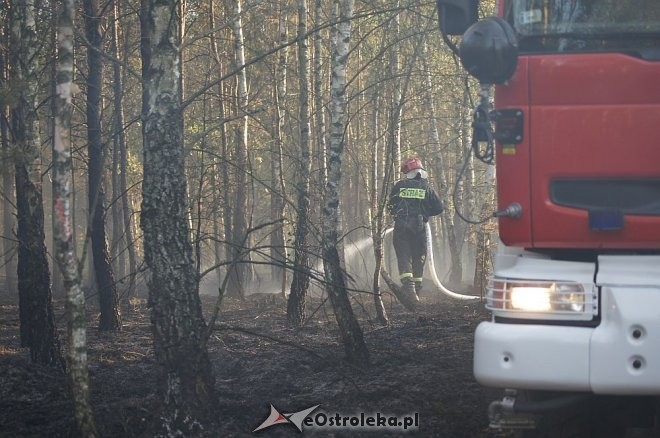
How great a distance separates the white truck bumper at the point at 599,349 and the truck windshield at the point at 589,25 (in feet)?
4.53

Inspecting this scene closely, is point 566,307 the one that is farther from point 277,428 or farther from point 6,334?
point 6,334

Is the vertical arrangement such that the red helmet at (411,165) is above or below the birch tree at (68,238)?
above

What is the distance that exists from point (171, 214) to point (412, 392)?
2.42 metres

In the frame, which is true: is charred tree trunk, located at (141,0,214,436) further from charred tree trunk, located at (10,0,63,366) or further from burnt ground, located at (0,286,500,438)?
charred tree trunk, located at (10,0,63,366)

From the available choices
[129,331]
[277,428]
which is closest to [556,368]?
[277,428]

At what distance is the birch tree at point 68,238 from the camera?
5504 millimetres

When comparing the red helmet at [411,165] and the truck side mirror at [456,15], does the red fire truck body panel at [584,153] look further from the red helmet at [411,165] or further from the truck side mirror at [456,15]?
the red helmet at [411,165]

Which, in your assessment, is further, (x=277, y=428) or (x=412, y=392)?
(x=412, y=392)

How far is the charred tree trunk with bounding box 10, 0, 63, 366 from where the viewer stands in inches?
343

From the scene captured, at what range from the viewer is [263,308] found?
44.8 feet

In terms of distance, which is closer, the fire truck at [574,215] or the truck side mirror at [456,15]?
the fire truck at [574,215]

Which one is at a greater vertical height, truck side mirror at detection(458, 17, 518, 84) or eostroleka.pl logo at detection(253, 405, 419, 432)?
truck side mirror at detection(458, 17, 518, 84)

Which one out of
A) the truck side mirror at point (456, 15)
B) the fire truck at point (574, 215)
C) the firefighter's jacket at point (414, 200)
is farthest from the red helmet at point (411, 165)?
the fire truck at point (574, 215)

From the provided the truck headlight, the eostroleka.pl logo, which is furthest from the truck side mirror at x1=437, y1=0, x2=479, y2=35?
the eostroleka.pl logo
